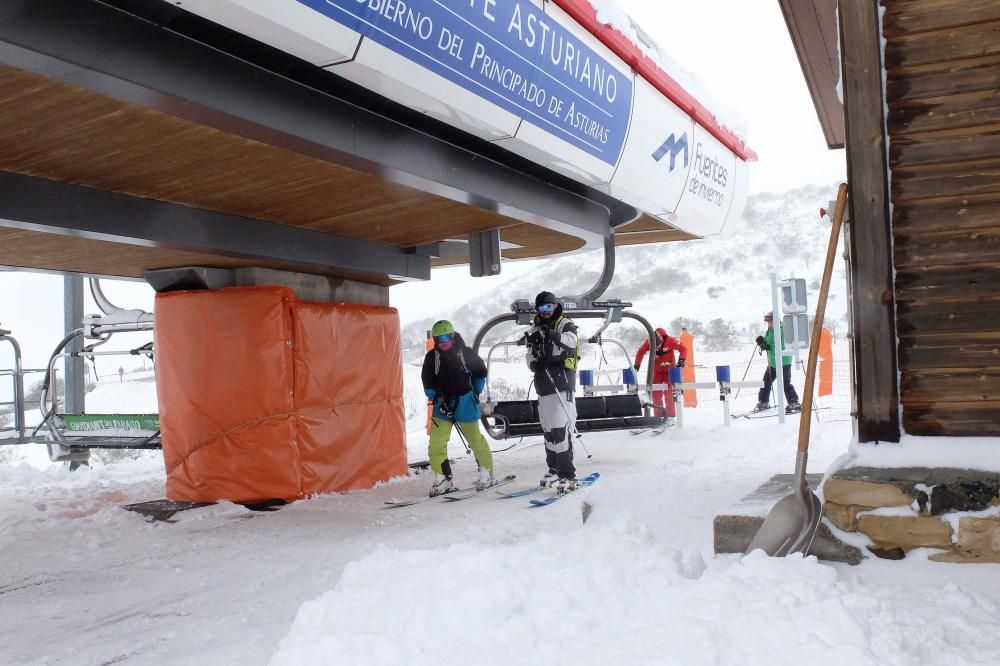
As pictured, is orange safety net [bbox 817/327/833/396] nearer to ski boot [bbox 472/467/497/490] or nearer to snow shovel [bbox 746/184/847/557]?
ski boot [bbox 472/467/497/490]

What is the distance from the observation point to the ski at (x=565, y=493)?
6895 millimetres

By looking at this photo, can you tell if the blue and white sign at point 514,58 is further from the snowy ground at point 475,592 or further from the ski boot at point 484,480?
the ski boot at point 484,480

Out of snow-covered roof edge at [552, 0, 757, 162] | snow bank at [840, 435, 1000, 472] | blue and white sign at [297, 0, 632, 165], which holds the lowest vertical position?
snow bank at [840, 435, 1000, 472]

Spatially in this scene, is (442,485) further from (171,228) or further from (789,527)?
(789,527)

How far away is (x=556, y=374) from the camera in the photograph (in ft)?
24.8

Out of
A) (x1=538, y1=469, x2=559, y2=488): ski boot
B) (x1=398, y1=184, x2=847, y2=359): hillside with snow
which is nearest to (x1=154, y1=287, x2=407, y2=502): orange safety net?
(x1=538, y1=469, x2=559, y2=488): ski boot

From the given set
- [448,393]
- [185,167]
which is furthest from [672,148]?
[185,167]

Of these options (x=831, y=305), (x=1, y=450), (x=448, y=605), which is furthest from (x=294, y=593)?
(x=831, y=305)

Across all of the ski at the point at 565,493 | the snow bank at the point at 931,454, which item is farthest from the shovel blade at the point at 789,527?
the ski at the point at 565,493

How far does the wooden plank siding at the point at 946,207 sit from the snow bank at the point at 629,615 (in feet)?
3.09

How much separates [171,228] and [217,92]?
268cm

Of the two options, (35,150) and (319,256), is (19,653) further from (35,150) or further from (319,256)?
(319,256)

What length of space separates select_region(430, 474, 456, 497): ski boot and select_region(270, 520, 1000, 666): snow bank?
4.33 meters

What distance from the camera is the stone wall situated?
10.3 ft
